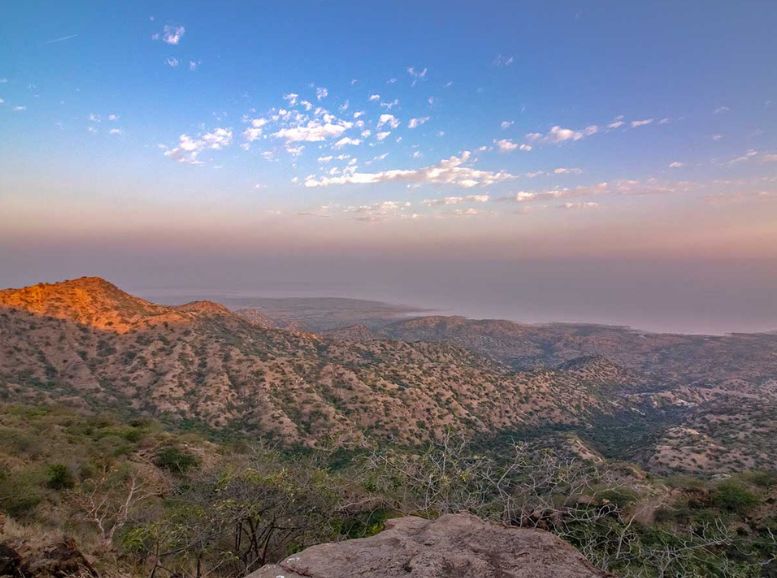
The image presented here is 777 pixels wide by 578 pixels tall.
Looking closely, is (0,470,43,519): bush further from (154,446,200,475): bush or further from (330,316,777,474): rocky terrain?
(330,316,777,474): rocky terrain

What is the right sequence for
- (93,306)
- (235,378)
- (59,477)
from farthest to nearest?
(93,306) → (235,378) → (59,477)

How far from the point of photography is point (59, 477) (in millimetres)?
18062

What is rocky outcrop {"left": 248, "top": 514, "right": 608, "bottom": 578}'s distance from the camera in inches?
201

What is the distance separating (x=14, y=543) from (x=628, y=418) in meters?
102

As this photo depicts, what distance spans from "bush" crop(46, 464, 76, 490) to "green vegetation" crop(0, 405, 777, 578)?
64 mm

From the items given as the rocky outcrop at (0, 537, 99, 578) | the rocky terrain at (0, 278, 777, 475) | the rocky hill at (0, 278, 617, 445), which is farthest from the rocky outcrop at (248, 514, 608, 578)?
the rocky hill at (0, 278, 617, 445)

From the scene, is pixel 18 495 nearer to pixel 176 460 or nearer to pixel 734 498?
pixel 176 460

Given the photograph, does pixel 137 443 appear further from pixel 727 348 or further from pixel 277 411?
pixel 727 348

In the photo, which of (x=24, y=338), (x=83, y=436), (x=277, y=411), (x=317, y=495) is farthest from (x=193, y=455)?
(x=24, y=338)

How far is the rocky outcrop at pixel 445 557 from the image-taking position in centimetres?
510

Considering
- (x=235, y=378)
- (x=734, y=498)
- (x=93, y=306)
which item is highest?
(x=93, y=306)

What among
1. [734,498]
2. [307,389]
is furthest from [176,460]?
[307,389]

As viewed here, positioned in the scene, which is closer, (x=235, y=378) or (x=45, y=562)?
(x=45, y=562)

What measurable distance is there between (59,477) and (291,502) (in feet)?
50.6
